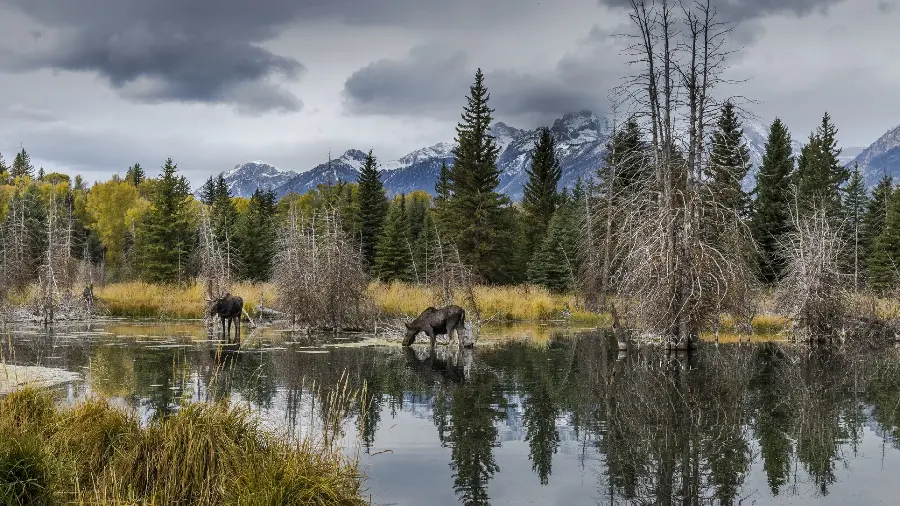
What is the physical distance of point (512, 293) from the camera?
44344 mm

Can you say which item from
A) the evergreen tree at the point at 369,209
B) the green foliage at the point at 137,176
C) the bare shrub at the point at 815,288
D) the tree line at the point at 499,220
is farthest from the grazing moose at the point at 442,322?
the green foliage at the point at 137,176

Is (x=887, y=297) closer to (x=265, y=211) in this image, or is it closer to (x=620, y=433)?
(x=620, y=433)

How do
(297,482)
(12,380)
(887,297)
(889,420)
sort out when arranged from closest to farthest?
(297,482)
(889,420)
(12,380)
(887,297)

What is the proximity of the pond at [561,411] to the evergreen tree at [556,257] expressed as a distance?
26758 millimetres

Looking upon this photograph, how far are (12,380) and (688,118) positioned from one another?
2097cm

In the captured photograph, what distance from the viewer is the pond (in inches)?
363

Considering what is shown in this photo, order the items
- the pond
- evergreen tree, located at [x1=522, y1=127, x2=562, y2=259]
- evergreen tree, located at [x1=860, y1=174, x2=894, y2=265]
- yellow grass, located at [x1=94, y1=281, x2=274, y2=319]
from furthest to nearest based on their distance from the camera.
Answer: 1. evergreen tree, located at [x1=522, y1=127, x2=562, y2=259]
2. evergreen tree, located at [x1=860, y1=174, x2=894, y2=265]
3. yellow grass, located at [x1=94, y1=281, x2=274, y2=319]
4. the pond

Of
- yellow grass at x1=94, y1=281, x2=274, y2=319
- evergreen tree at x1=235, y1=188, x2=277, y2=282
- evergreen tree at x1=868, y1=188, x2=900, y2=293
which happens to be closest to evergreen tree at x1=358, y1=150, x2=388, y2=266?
evergreen tree at x1=235, y1=188, x2=277, y2=282

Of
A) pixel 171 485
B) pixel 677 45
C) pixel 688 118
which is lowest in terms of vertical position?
pixel 171 485

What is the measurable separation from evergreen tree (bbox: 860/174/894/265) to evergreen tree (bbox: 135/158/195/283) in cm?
5362

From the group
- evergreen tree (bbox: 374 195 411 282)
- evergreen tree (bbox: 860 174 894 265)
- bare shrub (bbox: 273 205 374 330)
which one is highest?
evergreen tree (bbox: 860 174 894 265)

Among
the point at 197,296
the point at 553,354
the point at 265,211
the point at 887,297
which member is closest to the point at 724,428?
the point at 553,354

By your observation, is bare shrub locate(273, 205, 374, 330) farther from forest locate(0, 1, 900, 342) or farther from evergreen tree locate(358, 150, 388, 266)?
evergreen tree locate(358, 150, 388, 266)

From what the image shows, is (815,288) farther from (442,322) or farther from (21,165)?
(21,165)
